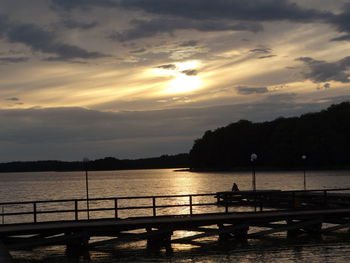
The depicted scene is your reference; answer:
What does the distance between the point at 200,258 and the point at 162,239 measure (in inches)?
118

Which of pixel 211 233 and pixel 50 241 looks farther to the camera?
pixel 211 233

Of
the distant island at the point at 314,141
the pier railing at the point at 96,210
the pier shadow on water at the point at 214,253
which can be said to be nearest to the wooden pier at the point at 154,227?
the pier railing at the point at 96,210

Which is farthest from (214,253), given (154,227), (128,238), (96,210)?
(96,210)

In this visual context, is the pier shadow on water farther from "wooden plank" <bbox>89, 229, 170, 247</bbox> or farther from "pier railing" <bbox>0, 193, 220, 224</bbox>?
"pier railing" <bbox>0, 193, 220, 224</bbox>

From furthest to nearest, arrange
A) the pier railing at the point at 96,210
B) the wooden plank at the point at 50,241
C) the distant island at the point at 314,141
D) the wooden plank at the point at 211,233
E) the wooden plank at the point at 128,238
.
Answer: the distant island at the point at 314,141 < the wooden plank at the point at 211,233 < the pier railing at the point at 96,210 < the wooden plank at the point at 128,238 < the wooden plank at the point at 50,241

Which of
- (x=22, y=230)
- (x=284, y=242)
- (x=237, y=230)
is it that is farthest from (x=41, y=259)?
(x=284, y=242)

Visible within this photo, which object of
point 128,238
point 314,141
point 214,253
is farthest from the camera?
point 314,141

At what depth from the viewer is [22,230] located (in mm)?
27047

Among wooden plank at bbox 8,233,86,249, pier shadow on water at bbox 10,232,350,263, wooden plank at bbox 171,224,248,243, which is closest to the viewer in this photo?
pier shadow on water at bbox 10,232,350,263

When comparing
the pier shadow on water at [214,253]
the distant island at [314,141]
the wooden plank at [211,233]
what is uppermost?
the distant island at [314,141]

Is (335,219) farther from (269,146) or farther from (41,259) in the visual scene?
(269,146)

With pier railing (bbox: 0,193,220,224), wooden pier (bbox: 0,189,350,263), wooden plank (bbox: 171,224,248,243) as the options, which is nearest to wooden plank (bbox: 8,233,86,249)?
wooden pier (bbox: 0,189,350,263)

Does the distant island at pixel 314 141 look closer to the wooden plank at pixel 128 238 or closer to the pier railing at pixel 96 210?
the pier railing at pixel 96 210

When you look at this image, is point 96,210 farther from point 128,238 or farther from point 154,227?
point 154,227
